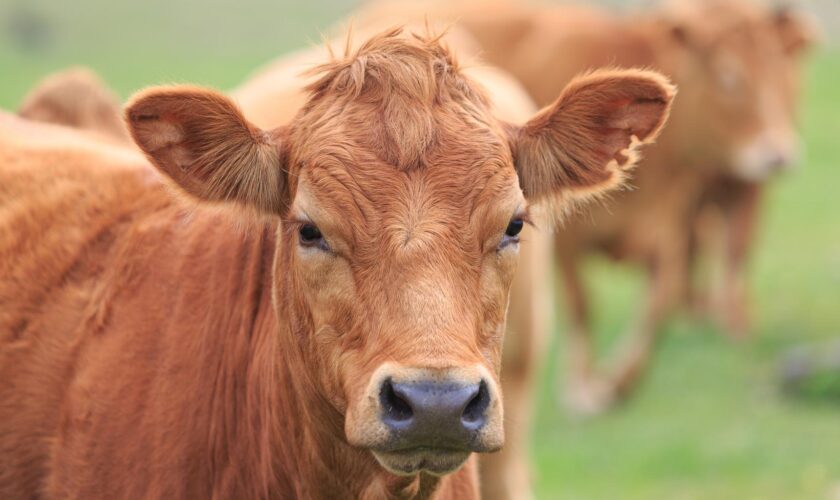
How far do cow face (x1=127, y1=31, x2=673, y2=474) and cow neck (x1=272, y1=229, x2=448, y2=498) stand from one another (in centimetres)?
2

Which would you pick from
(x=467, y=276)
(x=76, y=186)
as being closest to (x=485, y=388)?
(x=467, y=276)

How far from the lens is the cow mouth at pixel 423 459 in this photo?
3891 mm

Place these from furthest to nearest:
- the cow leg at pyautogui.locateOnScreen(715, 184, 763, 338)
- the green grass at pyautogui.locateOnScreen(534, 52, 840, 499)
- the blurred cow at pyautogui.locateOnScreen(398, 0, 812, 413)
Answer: the cow leg at pyautogui.locateOnScreen(715, 184, 763, 338) < the blurred cow at pyautogui.locateOnScreen(398, 0, 812, 413) < the green grass at pyautogui.locateOnScreen(534, 52, 840, 499)

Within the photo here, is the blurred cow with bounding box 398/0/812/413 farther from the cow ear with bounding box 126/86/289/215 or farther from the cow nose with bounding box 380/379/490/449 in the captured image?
the cow nose with bounding box 380/379/490/449

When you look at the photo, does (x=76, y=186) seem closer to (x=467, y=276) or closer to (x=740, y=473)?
(x=467, y=276)

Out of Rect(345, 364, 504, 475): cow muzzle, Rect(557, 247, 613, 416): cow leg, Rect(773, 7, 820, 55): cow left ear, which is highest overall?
Rect(773, 7, 820, 55): cow left ear

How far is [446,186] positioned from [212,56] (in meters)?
32.3

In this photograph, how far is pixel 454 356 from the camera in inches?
151

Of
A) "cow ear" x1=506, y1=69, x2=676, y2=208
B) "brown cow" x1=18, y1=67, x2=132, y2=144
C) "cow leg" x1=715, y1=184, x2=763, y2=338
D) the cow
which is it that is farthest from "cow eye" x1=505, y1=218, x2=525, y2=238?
"cow leg" x1=715, y1=184, x2=763, y2=338

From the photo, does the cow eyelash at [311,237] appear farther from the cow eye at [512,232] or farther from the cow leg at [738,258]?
the cow leg at [738,258]

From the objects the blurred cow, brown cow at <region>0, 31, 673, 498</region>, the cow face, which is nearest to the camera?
the cow face

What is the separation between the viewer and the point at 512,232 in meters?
4.34

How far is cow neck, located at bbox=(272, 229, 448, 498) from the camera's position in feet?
14.5

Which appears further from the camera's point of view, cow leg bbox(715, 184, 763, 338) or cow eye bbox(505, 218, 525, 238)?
cow leg bbox(715, 184, 763, 338)
